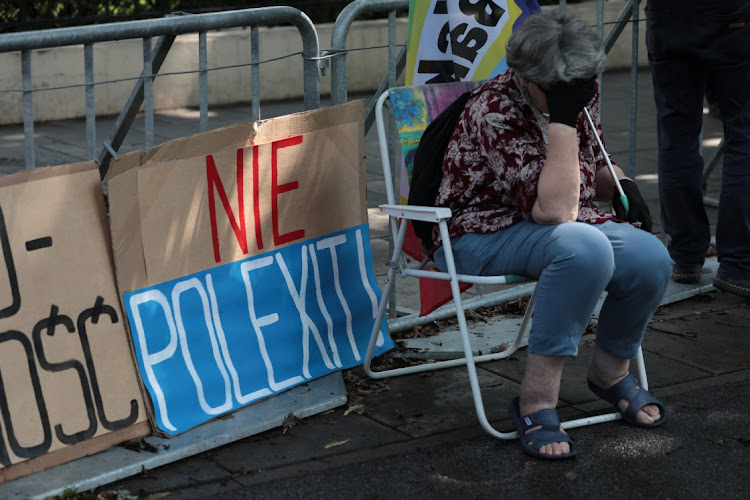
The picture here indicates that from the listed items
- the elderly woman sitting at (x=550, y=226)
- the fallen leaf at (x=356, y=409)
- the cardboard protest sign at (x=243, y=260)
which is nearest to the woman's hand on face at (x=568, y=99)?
the elderly woman sitting at (x=550, y=226)

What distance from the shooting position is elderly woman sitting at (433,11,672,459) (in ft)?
11.8

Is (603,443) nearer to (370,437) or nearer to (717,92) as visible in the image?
(370,437)

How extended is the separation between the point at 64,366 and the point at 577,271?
1.59 meters

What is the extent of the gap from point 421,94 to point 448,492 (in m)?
1.54

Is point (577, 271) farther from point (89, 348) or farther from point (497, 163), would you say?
point (89, 348)

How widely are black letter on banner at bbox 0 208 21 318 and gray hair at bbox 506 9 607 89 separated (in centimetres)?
165

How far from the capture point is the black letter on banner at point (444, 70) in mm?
4527

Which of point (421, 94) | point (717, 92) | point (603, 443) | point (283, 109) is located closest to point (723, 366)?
point (603, 443)

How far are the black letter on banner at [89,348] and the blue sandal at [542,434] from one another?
1.26 meters

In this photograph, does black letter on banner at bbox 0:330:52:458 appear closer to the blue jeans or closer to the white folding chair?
the white folding chair

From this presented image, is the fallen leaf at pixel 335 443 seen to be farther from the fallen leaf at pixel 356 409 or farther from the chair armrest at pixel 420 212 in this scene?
the chair armrest at pixel 420 212

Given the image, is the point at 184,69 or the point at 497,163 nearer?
the point at 497,163

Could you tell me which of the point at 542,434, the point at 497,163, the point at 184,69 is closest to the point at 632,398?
the point at 542,434

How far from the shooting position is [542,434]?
12.0 feet
